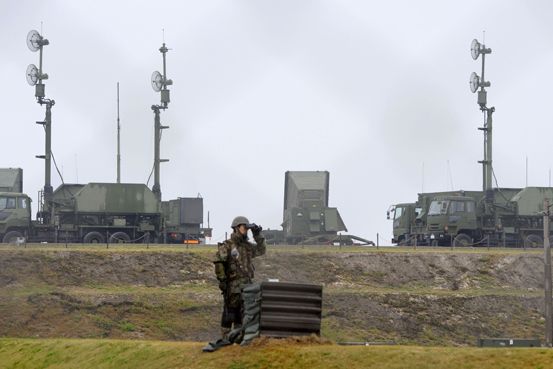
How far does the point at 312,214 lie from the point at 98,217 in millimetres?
12182

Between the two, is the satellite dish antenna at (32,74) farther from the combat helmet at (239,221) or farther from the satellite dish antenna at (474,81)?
the combat helmet at (239,221)

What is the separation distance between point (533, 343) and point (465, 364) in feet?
12.7

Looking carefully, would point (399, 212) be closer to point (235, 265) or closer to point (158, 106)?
point (158, 106)

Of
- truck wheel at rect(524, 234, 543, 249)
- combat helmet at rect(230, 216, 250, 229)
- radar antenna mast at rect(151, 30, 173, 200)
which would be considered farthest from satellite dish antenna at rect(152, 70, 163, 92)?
combat helmet at rect(230, 216, 250, 229)

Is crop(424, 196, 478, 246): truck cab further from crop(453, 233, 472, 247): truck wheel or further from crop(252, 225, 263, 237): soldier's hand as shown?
crop(252, 225, 263, 237): soldier's hand

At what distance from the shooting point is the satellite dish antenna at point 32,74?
148ft

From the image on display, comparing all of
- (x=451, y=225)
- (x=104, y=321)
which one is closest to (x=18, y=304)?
(x=104, y=321)

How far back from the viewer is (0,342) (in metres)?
15.2

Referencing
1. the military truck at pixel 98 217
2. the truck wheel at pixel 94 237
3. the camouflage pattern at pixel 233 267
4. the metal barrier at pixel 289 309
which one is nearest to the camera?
the metal barrier at pixel 289 309

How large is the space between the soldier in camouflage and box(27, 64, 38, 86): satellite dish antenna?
122ft

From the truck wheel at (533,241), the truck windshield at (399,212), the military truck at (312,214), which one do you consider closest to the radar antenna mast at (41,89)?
the military truck at (312,214)

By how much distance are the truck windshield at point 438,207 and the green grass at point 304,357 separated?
29.3 metres

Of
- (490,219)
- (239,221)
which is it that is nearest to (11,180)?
(490,219)

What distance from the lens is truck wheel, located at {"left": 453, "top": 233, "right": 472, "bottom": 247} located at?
3902cm
